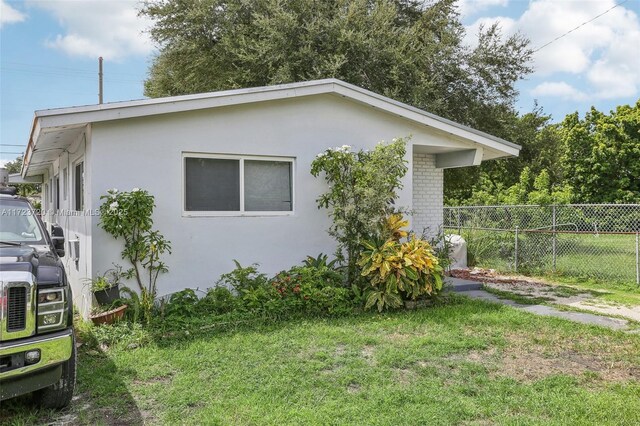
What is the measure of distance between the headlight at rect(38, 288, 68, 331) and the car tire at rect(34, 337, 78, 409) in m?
0.24

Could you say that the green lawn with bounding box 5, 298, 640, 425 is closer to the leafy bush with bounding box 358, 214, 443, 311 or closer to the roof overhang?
the leafy bush with bounding box 358, 214, 443, 311

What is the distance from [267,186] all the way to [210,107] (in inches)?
59.1

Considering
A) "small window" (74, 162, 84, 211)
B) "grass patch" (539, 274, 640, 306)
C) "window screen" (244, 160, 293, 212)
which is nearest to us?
Result: "window screen" (244, 160, 293, 212)

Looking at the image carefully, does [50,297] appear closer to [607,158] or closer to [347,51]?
[347,51]

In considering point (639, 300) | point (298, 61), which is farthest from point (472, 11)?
point (639, 300)

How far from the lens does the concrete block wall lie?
33.1 feet

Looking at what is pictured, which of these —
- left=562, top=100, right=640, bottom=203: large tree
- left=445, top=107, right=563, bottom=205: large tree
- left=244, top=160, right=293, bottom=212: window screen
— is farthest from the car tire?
left=562, top=100, right=640, bottom=203: large tree

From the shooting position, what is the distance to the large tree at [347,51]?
43.9 ft

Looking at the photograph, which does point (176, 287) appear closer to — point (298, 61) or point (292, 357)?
point (292, 357)

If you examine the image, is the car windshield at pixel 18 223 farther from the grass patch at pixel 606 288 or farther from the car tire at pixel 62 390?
the grass patch at pixel 606 288

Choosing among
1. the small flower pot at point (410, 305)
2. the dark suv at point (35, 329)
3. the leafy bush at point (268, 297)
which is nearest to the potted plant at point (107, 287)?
the leafy bush at point (268, 297)

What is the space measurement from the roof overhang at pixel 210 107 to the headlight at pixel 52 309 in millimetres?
3249

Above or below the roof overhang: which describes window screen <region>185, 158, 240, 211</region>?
below

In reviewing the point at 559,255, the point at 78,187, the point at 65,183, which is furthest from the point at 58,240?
the point at 559,255
